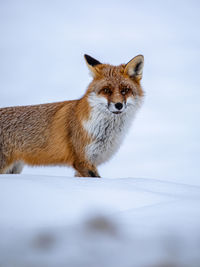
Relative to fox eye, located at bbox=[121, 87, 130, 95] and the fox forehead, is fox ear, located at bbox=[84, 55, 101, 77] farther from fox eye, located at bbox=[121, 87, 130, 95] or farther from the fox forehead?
fox eye, located at bbox=[121, 87, 130, 95]

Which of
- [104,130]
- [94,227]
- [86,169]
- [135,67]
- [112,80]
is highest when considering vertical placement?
[135,67]

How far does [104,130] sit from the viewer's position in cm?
504

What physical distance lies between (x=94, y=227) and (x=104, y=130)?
9.37 feet

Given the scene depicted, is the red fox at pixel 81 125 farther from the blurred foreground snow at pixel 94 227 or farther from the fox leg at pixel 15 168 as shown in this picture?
the blurred foreground snow at pixel 94 227

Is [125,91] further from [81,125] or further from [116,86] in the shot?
[81,125]

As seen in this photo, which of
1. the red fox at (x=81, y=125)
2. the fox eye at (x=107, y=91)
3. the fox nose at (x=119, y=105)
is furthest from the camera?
the red fox at (x=81, y=125)

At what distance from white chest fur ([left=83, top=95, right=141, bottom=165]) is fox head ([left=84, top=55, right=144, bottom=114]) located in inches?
4.7

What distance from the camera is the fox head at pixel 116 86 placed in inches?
183

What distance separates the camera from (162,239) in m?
2.18

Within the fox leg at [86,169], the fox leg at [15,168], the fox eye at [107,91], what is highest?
the fox eye at [107,91]

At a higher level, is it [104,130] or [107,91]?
[107,91]

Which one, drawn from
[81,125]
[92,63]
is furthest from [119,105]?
[92,63]

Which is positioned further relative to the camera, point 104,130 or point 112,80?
point 104,130

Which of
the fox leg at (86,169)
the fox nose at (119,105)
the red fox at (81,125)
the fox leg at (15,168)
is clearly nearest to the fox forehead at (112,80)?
the red fox at (81,125)
